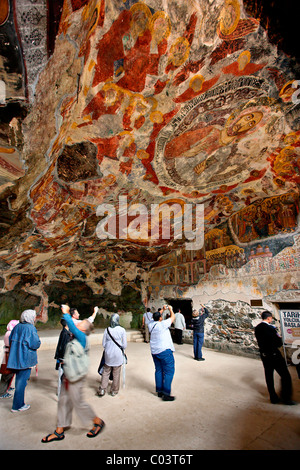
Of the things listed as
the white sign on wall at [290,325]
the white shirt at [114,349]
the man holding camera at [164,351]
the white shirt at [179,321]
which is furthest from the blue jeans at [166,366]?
the white shirt at [179,321]

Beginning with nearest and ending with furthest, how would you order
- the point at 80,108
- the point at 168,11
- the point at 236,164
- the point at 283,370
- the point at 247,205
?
the point at 168,11 < the point at 283,370 < the point at 80,108 < the point at 236,164 < the point at 247,205

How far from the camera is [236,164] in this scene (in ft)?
19.2

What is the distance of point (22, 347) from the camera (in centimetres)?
319

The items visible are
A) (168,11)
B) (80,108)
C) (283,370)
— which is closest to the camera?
(168,11)

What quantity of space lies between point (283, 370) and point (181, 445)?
1.83m

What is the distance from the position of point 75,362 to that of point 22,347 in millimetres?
1281

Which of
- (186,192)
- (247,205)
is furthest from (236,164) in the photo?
(247,205)

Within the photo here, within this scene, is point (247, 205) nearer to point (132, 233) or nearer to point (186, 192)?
point (186, 192)

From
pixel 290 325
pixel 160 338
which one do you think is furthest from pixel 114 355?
pixel 290 325

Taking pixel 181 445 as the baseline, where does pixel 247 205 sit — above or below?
above

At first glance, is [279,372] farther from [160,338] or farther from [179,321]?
[179,321]

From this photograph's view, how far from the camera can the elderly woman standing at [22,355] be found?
10.3 feet

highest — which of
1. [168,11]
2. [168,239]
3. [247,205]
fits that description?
[168,11]
